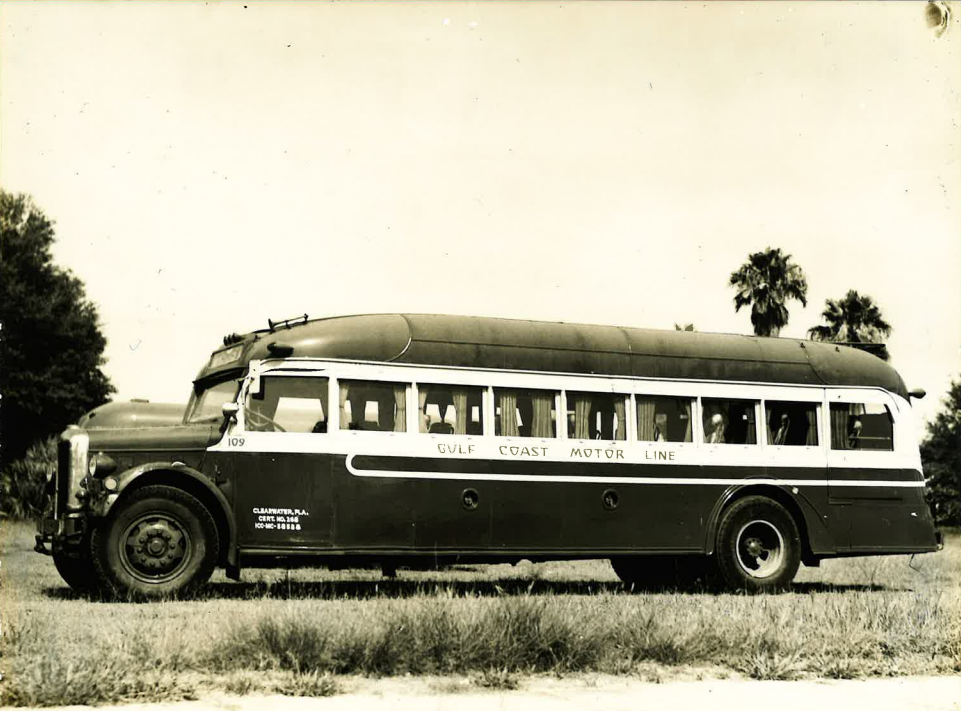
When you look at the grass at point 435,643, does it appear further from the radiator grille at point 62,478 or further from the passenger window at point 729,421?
the passenger window at point 729,421

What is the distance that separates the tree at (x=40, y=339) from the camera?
136 ft

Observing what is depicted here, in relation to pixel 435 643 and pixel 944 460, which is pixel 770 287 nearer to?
pixel 944 460

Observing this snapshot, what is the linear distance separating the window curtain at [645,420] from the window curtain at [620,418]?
0.16 meters

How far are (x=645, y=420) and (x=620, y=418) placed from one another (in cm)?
31

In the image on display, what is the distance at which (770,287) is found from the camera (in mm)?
40125

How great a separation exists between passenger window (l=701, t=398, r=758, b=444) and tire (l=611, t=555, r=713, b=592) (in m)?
1.33

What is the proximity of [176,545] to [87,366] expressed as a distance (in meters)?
34.6

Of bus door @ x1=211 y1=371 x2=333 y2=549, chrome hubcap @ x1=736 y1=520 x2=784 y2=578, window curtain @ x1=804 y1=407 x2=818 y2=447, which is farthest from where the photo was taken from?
window curtain @ x1=804 y1=407 x2=818 y2=447

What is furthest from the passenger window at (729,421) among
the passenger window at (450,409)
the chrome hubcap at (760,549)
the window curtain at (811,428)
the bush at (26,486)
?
the bush at (26,486)

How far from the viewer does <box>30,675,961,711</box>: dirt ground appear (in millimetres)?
6406

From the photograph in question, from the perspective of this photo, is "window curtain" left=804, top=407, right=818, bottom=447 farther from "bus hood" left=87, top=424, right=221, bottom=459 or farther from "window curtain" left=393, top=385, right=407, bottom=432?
"bus hood" left=87, top=424, right=221, bottom=459

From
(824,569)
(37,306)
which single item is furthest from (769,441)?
(37,306)

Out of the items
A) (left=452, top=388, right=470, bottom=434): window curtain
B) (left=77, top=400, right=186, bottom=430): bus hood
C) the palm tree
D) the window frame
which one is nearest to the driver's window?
(left=452, top=388, right=470, bottom=434): window curtain

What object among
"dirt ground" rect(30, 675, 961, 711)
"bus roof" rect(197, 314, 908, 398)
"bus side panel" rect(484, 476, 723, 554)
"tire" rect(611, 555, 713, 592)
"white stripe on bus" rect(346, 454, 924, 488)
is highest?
"bus roof" rect(197, 314, 908, 398)
